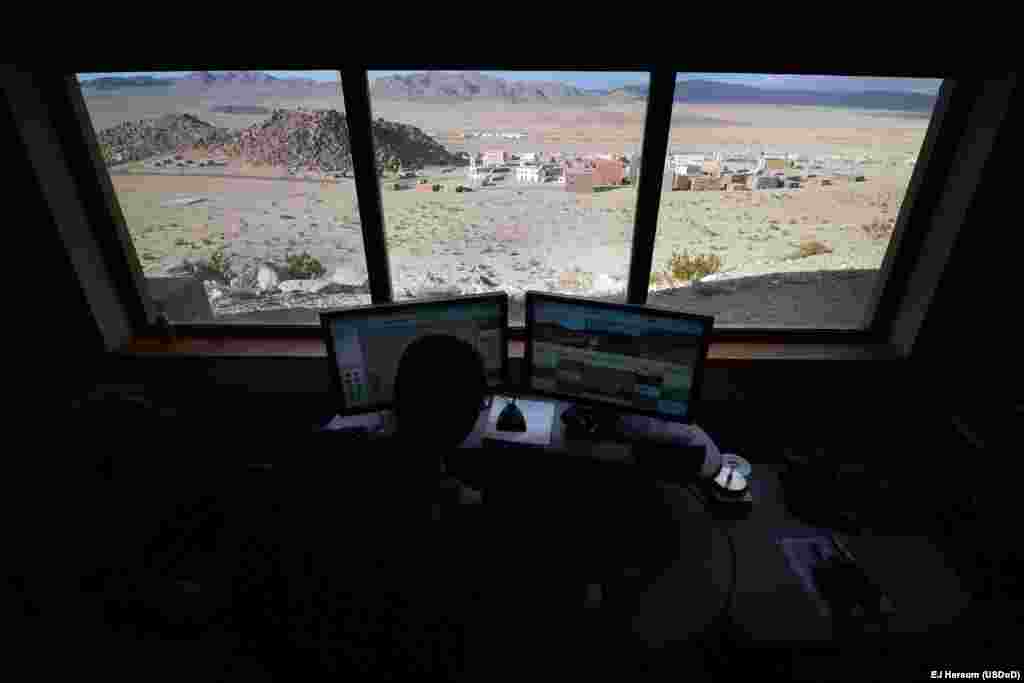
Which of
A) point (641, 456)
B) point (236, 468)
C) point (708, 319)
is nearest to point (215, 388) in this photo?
point (236, 468)

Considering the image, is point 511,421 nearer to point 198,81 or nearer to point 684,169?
point 684,169

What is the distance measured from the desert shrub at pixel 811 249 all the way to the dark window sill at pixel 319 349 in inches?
14.1

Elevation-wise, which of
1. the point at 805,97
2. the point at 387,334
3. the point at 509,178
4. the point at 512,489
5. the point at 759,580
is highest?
the point at 805,97

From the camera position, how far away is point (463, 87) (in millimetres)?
1924

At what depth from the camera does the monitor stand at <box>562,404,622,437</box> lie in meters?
1.80

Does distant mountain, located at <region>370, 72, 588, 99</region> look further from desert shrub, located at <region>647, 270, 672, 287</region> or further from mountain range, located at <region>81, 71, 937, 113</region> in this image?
desert shrub, located at <region>647, 270, 672, 287</region>

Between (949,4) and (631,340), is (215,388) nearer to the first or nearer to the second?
(631,340)

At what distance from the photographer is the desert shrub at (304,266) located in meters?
2.20

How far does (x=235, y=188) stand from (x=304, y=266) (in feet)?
1.25

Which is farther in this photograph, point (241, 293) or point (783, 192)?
point (241, 293)

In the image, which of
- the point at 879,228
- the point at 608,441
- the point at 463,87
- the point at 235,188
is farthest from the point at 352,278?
the point at 879,228

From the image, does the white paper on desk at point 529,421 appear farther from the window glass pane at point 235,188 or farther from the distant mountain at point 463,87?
the distant mountain at point 463,87

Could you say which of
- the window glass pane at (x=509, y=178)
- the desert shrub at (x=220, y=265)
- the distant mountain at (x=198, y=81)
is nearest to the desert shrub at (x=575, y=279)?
the window glass pane at (x=509, y=178)

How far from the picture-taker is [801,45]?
1.66 metres
